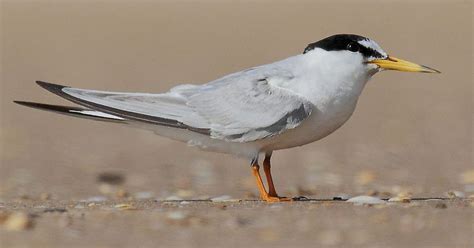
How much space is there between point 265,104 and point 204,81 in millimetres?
8231

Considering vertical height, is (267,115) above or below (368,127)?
above

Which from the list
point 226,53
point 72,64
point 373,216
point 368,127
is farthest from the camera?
point 226,53

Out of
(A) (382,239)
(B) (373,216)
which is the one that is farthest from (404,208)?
(A) (382,239)

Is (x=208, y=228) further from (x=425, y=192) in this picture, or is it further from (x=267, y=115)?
(x=425, y=192)

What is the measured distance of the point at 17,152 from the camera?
10.8 meters

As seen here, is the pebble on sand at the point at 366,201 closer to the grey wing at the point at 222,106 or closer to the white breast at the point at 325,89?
the white breast at the point at 325,89

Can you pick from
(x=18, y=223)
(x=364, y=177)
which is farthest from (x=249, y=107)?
(x=364, y=177)

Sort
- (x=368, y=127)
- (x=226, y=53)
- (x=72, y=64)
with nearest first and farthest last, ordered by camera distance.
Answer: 1. (x=368, y=127)
2. (x=72, y=64)
3. (x=226, y=53)

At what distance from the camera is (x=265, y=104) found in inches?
286

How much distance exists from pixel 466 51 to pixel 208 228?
1266 centimetres

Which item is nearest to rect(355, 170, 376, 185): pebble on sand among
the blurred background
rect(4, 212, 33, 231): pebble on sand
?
the blurred background

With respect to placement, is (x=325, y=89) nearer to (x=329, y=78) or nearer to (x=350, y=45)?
(x=329, y=78)

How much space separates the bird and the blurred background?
3.53ft

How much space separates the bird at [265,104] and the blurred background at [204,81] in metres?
1.08
